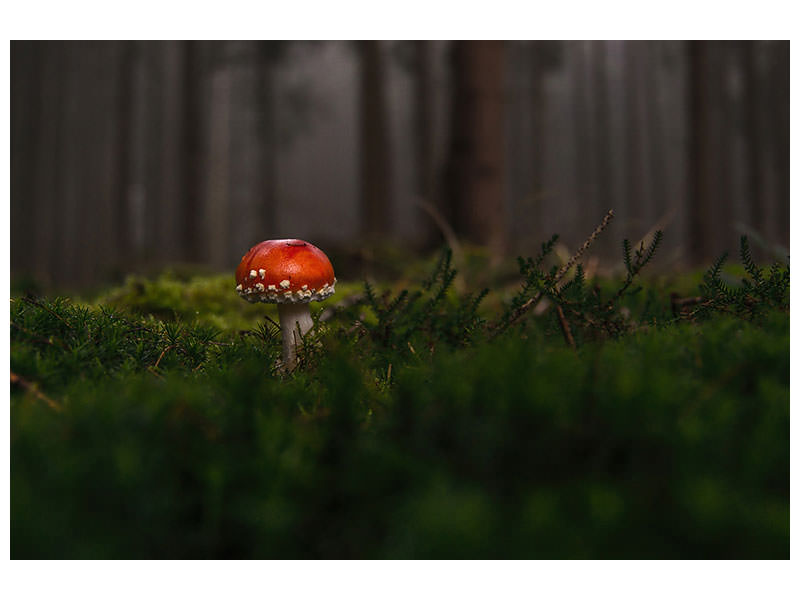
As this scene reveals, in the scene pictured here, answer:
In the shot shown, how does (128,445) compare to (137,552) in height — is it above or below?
above

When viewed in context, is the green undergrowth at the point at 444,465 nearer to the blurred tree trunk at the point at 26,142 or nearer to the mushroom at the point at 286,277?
the mushroom at the point at 286,277

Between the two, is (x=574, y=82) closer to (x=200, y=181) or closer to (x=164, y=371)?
(x=200, y=181)

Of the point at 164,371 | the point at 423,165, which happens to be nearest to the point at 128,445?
the point at 164,371

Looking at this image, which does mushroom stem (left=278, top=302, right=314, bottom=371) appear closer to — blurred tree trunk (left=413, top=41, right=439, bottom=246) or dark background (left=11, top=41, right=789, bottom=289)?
dark background (left=11, top=41, right=789, bottom=289)

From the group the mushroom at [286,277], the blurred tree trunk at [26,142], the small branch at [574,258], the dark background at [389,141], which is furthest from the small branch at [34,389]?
the blurred tree trunk at [26,142]

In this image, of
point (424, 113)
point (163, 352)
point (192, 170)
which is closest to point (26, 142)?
point (192, 170)

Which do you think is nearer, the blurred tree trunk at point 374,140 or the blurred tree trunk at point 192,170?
the blurred tree trunk at point 374,140
